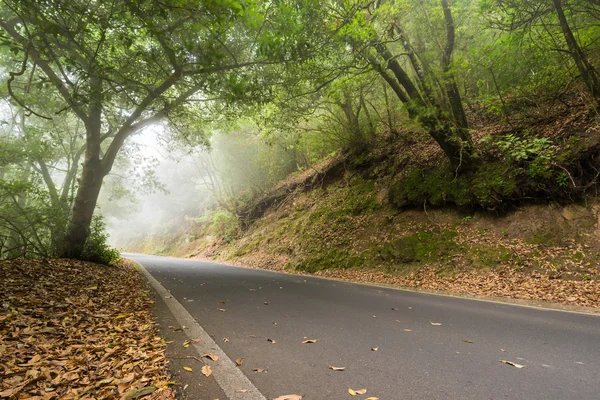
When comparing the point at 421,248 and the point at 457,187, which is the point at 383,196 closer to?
the point at 457,187

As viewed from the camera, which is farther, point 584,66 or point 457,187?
point 457,187

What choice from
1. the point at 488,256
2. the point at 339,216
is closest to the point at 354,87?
the point at 339,216

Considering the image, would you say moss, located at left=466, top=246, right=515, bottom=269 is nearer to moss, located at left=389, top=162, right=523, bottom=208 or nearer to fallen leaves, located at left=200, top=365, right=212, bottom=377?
moss, located at left=389, top=162, right=523, bottom=208

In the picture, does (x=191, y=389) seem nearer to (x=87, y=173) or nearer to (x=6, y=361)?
(x=6, y=361)

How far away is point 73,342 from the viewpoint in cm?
341

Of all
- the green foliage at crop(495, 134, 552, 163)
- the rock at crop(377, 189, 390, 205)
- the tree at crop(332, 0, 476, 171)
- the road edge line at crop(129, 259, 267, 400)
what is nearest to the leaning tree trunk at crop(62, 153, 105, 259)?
the road edge line at crop(129, 259, 267, 400)

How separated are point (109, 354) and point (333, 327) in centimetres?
264

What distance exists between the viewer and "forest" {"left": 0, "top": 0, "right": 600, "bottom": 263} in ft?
19.5

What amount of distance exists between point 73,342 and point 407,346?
373 centimetres

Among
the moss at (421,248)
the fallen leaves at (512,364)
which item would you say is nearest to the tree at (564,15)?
the moss at (421,248)

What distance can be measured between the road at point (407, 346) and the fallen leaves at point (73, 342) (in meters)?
0.80

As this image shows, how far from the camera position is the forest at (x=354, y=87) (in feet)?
19.5

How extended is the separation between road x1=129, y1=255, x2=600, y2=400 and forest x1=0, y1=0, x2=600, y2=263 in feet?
12.7

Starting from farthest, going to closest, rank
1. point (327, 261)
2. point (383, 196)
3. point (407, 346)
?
point (383, 196) → point (327, 261) → point (407, 346)
